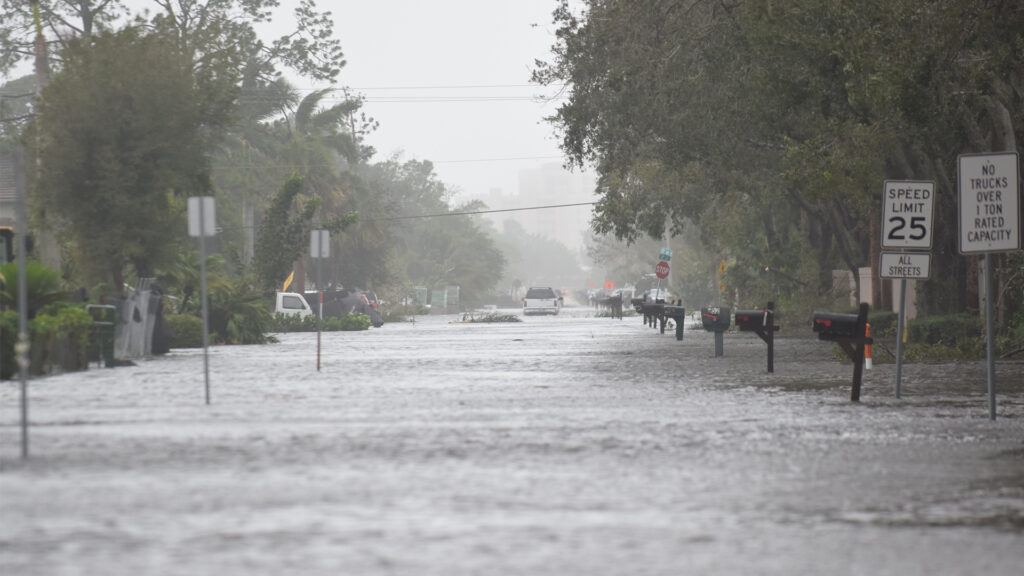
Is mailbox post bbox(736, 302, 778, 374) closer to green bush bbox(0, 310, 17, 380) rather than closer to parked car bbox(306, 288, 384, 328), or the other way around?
green bush bbox(0, 310, 17, 380)

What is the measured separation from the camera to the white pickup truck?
193 feet

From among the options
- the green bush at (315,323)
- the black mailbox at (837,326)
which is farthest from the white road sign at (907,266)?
the green bush at (315,323)

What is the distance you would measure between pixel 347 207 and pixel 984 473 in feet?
246

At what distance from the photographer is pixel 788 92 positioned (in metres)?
29.1

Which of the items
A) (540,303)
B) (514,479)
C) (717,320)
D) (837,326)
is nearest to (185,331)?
(717,320)

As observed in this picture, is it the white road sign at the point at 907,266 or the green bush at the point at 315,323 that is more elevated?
the white road sign at the point at 907,266

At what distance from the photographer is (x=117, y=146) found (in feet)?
107

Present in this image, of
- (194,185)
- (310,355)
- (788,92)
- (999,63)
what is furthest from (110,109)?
(999,63)

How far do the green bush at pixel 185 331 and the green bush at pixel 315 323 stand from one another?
51.1ft

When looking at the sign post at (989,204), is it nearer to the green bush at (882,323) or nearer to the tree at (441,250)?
the green bush at (882,323)

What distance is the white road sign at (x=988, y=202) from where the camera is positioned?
15.8 m

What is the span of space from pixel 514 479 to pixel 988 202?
7.20 metres

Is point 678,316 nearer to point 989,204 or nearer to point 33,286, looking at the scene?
point 33,286

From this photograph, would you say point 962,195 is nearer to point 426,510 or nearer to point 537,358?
point 426,510
